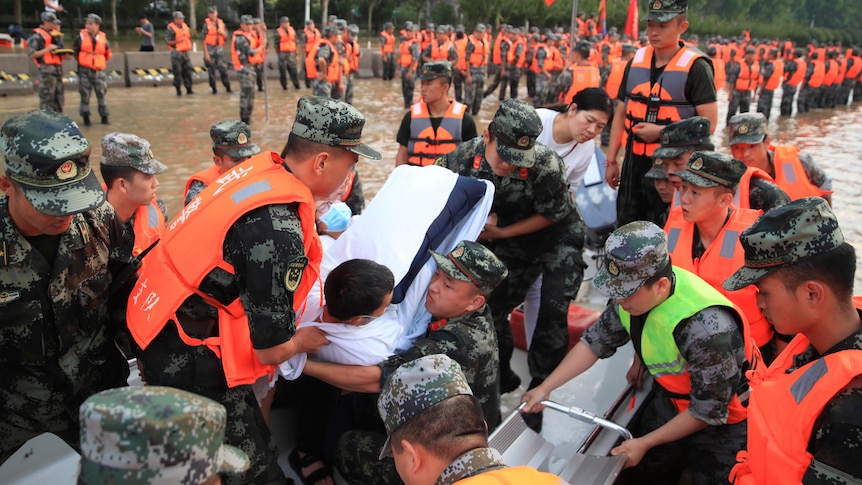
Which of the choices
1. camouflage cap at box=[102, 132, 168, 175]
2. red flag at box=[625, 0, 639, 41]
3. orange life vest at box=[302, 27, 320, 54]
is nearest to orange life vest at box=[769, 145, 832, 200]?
camouflage cap at box=[102, 132, 168, 175]

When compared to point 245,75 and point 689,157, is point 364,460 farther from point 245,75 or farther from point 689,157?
point 245,75

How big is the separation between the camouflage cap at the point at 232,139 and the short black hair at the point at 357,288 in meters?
2.31

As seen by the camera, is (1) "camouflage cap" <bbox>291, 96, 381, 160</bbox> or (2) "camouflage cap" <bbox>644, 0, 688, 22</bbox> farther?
(2) "camouflage cap" <bbox>644, 0, 688, 22</bbox>

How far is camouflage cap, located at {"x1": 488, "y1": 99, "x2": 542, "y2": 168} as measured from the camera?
124 inches

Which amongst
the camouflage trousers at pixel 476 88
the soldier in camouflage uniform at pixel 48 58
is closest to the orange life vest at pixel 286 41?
the camouflage trousers at pixel 476 88

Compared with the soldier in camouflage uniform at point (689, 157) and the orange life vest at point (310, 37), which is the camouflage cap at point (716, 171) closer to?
the soldier in camouflage uniform at point (689, 157)

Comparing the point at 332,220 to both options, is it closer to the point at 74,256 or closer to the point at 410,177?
the point at 410,177

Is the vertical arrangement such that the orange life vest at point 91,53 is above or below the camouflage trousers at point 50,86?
above

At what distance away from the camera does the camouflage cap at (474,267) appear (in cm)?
254

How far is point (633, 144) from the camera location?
4.46 m

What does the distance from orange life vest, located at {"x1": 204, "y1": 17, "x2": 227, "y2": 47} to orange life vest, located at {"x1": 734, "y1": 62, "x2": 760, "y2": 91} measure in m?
13.2

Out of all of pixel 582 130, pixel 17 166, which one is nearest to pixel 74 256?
pixel 17 166

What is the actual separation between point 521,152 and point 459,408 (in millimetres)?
1914

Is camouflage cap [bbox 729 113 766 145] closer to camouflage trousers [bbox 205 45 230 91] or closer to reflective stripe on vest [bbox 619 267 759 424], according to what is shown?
reflective stripe on vest [bbox 619 267 759 424]
